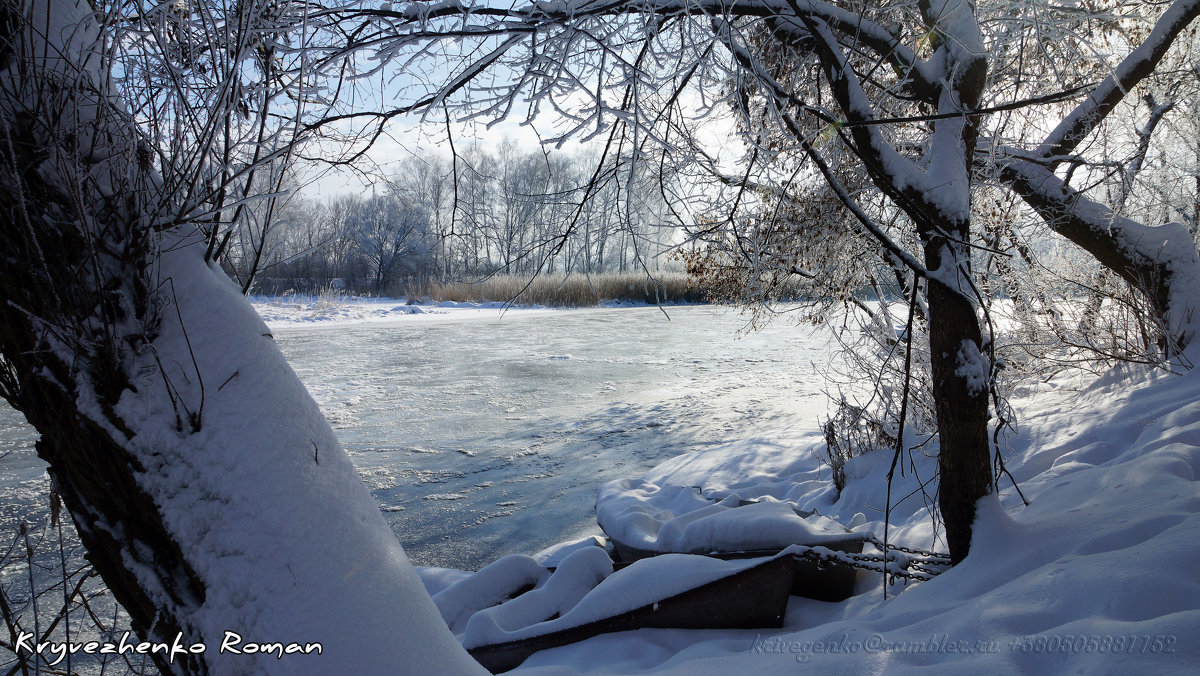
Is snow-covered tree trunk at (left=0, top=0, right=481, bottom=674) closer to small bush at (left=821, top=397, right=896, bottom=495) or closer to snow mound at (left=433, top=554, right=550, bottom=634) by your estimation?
snow mound at (left=433, top=554, right=550, bottom=634)

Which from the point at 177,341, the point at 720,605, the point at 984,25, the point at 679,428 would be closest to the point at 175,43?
the point at 177,341

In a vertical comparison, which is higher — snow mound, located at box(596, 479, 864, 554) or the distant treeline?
the distant treeline

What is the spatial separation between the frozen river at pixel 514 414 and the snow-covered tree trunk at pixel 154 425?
273cm

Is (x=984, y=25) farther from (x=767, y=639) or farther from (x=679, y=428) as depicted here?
(x=679, y=428)

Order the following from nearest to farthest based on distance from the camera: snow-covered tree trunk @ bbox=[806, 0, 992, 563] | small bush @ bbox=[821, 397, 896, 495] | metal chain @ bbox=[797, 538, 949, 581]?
snow-covered tree trunk @ bbox=[806, 0, 992, 563]
metal chain @ bbox=[797, 538, 949, 581]
small bush @ bbox=[821, 397, 896, 495]

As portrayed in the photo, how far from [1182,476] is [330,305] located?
20.5 meters

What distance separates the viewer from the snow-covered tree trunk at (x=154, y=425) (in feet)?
4.94

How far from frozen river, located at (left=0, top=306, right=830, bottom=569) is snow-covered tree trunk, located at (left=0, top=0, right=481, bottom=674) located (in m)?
2.73

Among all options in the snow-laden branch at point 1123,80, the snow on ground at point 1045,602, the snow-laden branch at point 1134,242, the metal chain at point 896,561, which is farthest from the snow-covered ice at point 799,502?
the snow-laden branch at point 1123,80

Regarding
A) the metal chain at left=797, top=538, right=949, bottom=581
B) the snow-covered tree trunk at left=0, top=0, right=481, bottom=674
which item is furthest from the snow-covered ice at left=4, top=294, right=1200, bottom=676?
the snow-covered tree trunk at left=0, top=0, right=481, bottom=674

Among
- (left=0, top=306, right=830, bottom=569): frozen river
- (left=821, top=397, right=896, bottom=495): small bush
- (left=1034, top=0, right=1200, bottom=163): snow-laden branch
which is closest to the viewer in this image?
(left=1034, top=0, right=1200, bottom=163): snow-laden branch

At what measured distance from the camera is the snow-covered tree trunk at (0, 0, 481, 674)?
4.94ft

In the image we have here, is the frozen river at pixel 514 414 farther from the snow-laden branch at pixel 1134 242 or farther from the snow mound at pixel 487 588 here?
the snow-laden branch at pixel 1134 242

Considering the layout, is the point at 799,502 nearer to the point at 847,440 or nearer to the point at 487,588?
the point at 847,440
